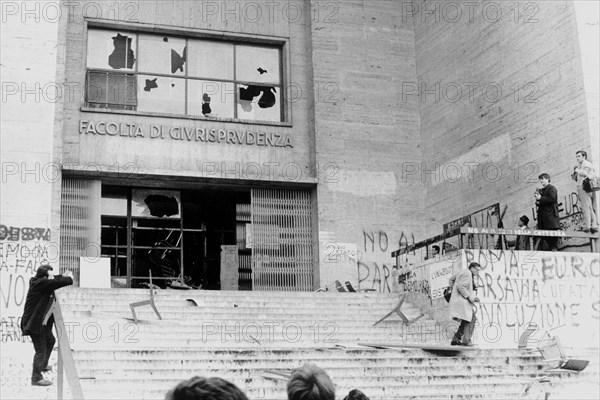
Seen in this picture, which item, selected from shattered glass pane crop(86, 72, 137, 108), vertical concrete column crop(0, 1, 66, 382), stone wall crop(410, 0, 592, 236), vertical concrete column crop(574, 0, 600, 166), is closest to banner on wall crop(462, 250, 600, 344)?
stone wall crop(410, 0, 592, 236)

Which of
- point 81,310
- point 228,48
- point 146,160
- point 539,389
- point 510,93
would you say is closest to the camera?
point 539,389

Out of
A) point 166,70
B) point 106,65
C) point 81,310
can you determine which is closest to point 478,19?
point 166,70

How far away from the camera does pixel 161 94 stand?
19719 millimetres

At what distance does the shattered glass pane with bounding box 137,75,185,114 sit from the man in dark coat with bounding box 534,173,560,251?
8.52 metres

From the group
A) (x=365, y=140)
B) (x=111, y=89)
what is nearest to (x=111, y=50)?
(x=111, y=89)

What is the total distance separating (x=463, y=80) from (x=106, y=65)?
809cm

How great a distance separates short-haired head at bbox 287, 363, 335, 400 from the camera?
370cm

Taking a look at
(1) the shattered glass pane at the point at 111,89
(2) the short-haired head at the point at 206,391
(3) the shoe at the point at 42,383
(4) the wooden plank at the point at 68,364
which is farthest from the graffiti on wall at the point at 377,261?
(2) the short-haired head at the point at 206,391

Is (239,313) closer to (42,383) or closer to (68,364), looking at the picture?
(42,383)

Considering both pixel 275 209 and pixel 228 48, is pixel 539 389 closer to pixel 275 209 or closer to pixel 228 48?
pixel 275 209

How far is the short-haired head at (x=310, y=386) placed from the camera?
3703 millimetres

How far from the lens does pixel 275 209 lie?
779 inches

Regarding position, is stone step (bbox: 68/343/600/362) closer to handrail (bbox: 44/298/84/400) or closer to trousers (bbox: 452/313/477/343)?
trousers (bbox: 452/313/477/343)

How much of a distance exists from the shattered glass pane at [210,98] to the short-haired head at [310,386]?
1642cm
